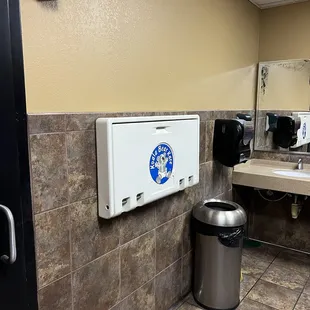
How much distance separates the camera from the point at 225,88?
2.65 m

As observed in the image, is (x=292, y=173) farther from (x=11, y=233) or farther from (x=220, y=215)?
(x=11, y=233)

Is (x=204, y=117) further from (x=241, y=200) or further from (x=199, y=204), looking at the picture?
(x=241, y=200)

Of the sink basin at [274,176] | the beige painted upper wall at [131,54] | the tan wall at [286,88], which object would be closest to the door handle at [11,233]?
the beige painted upper wall at [131,54]

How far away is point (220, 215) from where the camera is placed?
2.07 meters

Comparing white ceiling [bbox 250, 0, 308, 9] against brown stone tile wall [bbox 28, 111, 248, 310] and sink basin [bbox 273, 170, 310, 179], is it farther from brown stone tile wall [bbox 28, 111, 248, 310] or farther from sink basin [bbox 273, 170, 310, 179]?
brown stone tile wall [bbox 28, 111, 248, 310]

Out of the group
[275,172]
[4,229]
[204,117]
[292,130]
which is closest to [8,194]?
[4,229]

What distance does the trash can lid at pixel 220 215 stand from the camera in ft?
6.75

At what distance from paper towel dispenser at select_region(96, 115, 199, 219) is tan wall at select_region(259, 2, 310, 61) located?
160 cm

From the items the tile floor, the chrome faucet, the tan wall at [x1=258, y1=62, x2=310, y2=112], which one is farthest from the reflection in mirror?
the tile floor

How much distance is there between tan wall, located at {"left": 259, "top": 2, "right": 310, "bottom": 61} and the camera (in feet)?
9.55

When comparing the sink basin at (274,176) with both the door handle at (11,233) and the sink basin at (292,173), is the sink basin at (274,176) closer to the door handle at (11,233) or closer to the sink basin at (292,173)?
the sink basin at (292,173)

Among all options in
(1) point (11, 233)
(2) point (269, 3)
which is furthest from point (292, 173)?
(1) point (11, 233)

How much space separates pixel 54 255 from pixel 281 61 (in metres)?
2.76

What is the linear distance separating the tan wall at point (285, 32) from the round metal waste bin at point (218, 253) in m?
1.73
